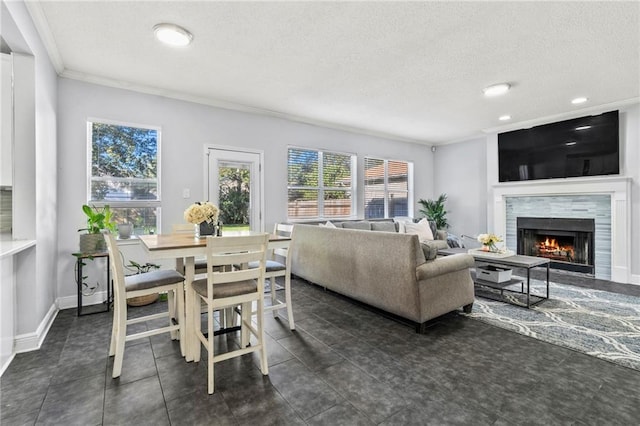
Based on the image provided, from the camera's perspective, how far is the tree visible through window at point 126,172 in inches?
143

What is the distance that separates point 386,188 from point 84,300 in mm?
5456

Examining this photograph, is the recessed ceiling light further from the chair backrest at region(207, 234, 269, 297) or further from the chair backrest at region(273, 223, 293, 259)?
the chair backrest at region(207, 234, 269, 297)

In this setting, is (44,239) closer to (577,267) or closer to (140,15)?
(140,15)

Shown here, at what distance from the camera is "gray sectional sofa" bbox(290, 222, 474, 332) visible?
2.65 m

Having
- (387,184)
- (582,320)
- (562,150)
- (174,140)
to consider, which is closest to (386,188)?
(387,184)

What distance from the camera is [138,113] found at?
3.80 metres

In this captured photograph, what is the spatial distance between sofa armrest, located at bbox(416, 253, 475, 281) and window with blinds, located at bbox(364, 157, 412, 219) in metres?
3.32

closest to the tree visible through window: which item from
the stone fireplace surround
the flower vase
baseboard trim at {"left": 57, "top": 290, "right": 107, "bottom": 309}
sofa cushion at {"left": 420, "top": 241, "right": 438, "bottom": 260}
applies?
baseboard trim at {"left": 57, "top": 290, "right": 107, "bottom": 309}

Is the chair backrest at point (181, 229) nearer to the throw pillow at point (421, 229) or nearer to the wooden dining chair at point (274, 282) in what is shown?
the wooden dining chair at point (274, 282)

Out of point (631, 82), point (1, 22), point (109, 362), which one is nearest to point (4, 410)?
point (109, 362)

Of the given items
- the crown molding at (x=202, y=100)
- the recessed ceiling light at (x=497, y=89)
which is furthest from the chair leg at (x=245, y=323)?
the recessed ceiling light at (x=497, y=89)

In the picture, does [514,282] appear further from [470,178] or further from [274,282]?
[470,178]

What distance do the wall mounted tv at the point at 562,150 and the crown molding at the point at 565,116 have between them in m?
0.07

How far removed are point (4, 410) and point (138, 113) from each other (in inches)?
127
